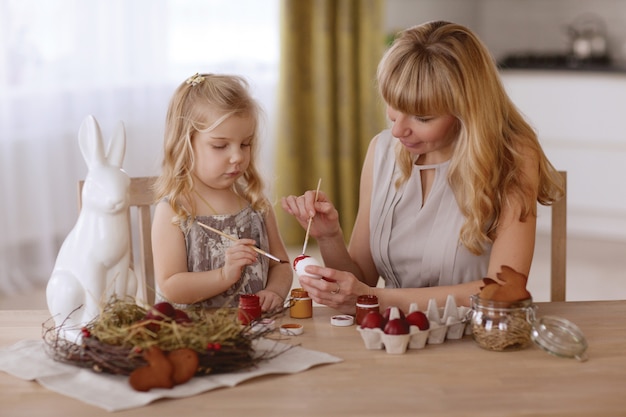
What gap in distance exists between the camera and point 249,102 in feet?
7.06

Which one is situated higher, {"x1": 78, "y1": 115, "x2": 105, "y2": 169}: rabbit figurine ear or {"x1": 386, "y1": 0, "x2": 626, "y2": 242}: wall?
{"x1": 78, "y1": 115, "x2": 105, "y2": 169}: rabbit figurine ear

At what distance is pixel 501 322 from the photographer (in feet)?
5.53

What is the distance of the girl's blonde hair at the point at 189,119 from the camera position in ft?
6.91

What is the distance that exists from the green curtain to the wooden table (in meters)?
3.80

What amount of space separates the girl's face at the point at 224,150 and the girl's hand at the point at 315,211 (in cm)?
14

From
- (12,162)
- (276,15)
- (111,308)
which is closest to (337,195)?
(276,15)

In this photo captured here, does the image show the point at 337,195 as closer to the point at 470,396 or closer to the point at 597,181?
the point at 597,181

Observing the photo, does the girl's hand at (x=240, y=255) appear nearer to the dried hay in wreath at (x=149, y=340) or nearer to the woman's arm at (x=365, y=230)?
the dried hay in wreath at (x=149, y=340)

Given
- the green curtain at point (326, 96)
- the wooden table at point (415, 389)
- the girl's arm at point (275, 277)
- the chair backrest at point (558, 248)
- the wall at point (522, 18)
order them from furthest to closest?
the wall at point (522, 18) < the green curtain at point (326, 96) < the chair backrest at point (558, 248) < the girl's arm at point (275, 277) < the wooden table at point (415, 389)

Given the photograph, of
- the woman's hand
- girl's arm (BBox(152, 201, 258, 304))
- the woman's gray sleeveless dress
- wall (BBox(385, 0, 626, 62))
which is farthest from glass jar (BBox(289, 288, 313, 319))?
wall (BBox(385, 0, 626, 62))

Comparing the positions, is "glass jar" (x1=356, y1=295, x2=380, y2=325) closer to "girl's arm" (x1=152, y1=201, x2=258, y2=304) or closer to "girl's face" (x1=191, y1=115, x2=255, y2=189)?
"girl's arm" (x1=152, y1=201, x2=258, y2=304)

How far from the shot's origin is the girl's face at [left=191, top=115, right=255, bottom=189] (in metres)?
2.09

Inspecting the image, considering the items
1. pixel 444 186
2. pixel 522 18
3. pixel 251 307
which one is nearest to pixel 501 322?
pixel 251 307

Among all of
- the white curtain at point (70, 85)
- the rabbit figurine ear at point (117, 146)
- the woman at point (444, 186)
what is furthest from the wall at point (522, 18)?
the rabbit figurine ear at point (117, 146)
